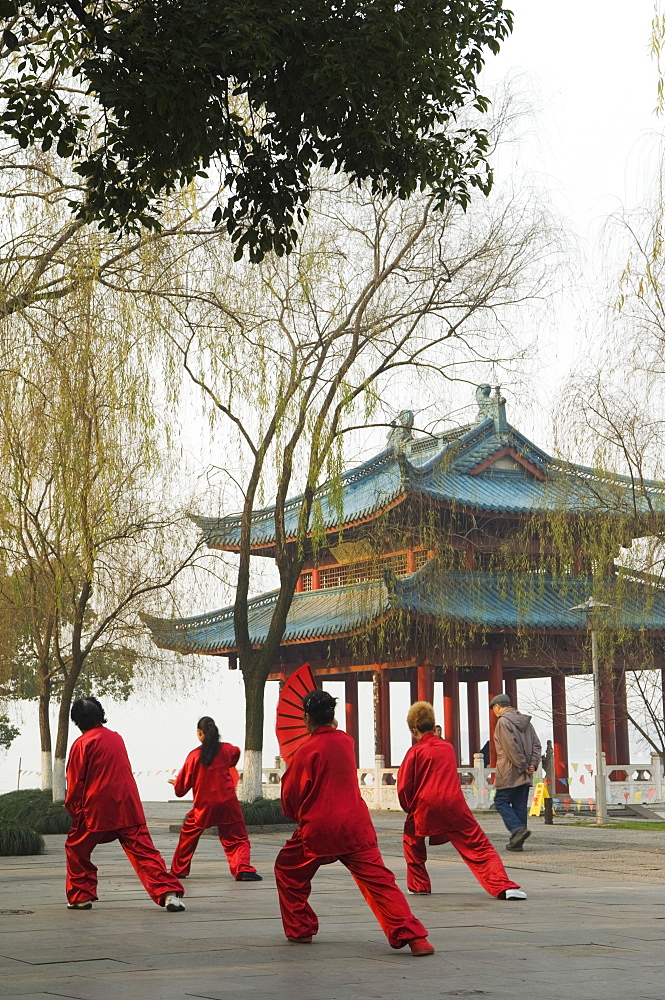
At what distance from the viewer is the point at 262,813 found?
61.0 feet

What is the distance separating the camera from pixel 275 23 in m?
6.63

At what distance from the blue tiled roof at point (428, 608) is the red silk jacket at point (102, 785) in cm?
1129

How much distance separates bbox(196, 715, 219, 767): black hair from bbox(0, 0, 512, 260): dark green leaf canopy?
400cm

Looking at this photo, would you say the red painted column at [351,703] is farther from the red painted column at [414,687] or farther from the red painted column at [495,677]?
the red painted column at [495,677]

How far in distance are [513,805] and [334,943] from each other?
6.39m

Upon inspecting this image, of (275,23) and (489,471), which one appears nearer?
(275,23)

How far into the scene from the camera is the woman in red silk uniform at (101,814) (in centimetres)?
840

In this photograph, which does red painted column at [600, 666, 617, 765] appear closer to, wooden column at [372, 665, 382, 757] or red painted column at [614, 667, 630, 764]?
red painted column at [614, 667, 630, 764]

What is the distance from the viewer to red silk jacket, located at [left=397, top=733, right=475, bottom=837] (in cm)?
877

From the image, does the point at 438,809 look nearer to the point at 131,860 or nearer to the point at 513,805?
the point at 131,860

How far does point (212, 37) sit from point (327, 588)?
2238 centimetres

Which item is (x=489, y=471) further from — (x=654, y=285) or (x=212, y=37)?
(x=212, y=37)

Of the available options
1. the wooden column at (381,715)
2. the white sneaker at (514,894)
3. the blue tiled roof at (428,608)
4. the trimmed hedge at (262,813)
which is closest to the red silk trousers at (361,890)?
the white sneaker at (514,894)

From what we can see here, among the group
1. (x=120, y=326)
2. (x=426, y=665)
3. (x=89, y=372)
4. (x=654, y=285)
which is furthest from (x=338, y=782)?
(x=426, y=665)
